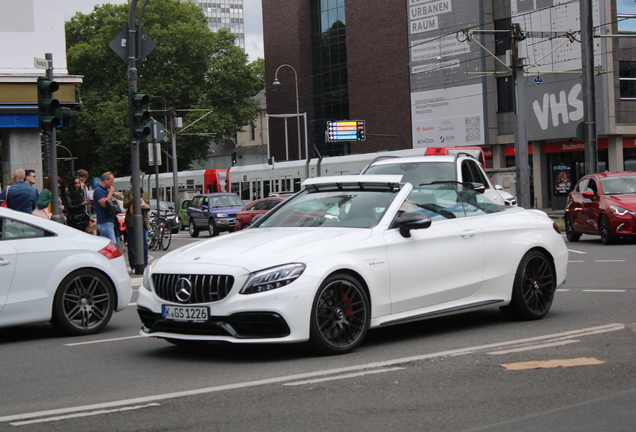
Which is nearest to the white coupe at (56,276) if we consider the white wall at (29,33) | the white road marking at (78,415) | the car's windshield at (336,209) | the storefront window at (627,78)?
the car's windshield at (336,209)

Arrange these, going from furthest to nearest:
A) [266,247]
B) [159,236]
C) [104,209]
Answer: [159,236] → [104,209] → [266,247]

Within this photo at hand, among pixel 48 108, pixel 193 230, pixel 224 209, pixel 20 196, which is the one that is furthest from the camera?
pixel 193 230

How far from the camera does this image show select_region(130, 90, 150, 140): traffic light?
52.4ft

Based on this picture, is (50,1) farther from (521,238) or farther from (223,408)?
(223,408)

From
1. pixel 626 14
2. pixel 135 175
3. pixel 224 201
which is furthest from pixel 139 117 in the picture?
pixel 626 14

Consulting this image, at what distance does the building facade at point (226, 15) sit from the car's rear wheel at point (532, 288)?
578 ft

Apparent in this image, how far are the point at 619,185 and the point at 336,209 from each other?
46.0 ft

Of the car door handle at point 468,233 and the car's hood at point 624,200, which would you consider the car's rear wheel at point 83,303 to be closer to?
the car door handle at point 468,233

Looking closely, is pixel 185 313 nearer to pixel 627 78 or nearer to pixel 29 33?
pixel 29 33

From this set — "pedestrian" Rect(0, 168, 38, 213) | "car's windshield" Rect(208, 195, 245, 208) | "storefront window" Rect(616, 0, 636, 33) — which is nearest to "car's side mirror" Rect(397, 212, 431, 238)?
"pedestrian" Rect(0, 168, 38, 213)

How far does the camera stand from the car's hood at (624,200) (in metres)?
19.3

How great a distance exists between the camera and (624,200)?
19.6 meters

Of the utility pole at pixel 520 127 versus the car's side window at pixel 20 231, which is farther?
the utility pole at pixel 520 127

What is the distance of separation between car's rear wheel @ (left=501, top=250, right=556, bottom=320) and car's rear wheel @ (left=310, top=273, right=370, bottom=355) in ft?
6.85
